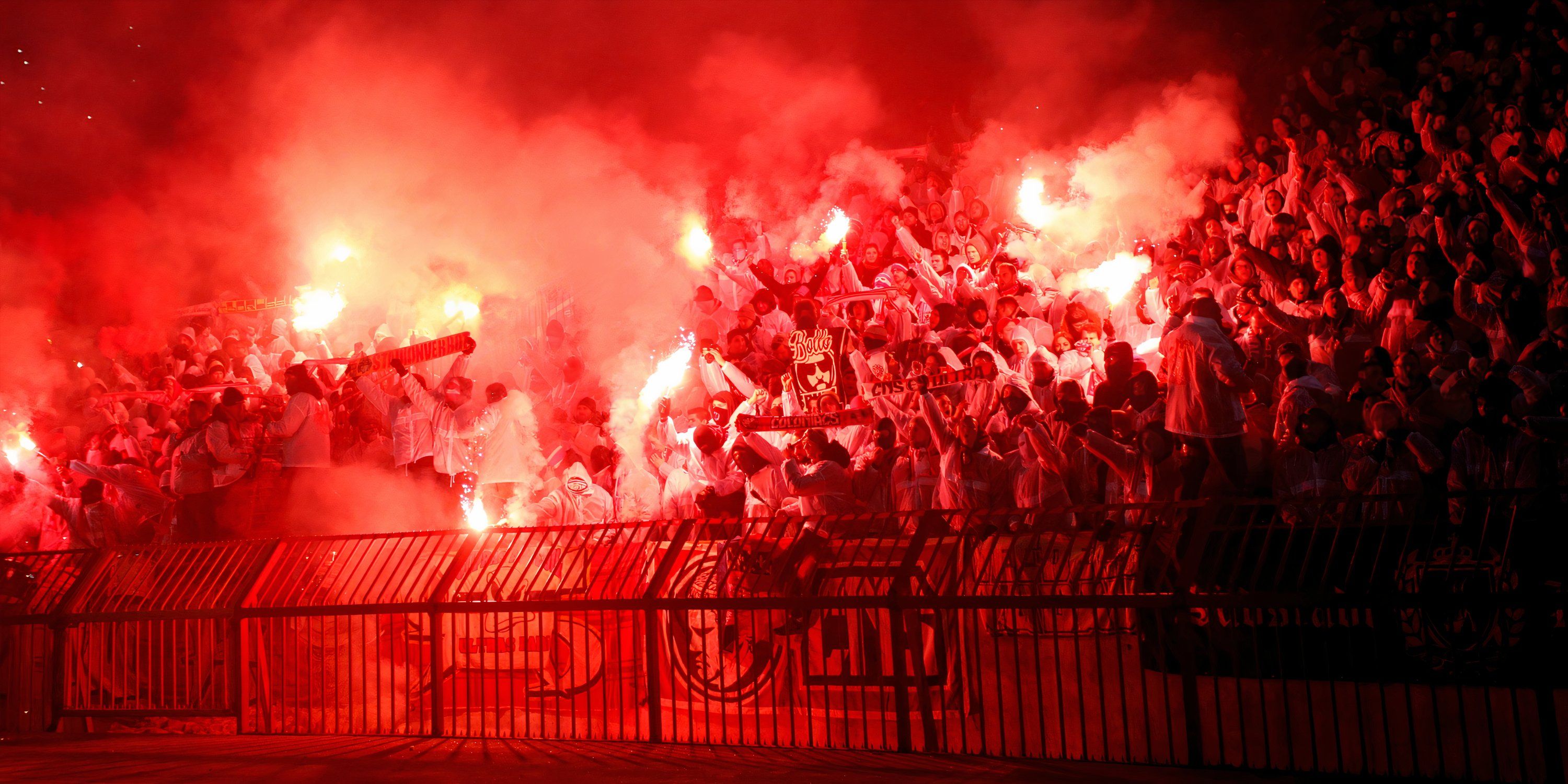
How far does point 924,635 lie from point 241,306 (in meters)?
13.8

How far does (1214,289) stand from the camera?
9.48m

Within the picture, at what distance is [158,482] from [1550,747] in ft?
40.5

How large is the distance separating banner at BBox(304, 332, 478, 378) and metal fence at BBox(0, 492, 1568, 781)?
4858 millimetres

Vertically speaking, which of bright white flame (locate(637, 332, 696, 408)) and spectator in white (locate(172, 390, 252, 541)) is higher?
bright white flame (locate(637, 332, 696, 408))

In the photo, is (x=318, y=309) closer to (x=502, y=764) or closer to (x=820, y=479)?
(x=820, y=479)

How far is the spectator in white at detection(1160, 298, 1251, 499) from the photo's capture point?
6695 millimetres

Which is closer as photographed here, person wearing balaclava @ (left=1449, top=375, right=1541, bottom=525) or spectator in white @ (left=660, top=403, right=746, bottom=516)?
person wearing balaclava @ (left=1449, top=375, right=1541, bottom=525)

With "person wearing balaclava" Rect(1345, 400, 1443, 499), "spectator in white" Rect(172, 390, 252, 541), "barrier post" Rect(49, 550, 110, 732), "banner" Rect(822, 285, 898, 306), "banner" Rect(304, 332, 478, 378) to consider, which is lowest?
"barrier post" Rect(49, 550, 110, 732)

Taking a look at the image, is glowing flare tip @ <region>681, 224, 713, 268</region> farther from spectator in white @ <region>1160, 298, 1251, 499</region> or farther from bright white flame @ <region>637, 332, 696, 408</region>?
spectator in white @ <region>1160, 298, 1251, 499</region>

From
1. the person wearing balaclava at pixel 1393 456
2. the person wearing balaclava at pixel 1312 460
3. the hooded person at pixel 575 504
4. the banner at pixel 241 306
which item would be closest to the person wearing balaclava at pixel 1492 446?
the person wearing balaclava at pixel 1393 456

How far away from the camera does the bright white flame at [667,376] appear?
489 inches

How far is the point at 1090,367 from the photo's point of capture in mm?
9805

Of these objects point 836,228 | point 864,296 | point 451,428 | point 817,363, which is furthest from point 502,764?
point 836,228

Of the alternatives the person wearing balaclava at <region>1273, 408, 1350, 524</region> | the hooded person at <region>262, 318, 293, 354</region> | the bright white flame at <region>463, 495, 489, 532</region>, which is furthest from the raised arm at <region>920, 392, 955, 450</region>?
the hooded person at <region>262, 318, 293, 354</region>
